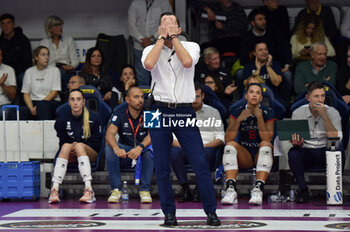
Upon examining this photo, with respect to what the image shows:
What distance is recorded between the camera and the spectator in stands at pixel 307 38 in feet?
35.4

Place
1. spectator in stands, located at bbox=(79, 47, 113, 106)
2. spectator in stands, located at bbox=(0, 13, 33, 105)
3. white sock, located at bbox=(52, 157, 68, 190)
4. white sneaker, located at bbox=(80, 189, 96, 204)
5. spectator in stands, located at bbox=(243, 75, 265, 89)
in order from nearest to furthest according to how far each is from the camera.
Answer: white sneaker, located at bbox=(80, 189, 96, 204)
white sock, located at bbox=(52, 157, 68, 190)
spectator in stands, located at bbox=(243, 75, 265, 89)
spectator in stands, located at bbox=(79, 47, 113, 106)
spectator in stands, located at bbox=(0, 13, 33, 105)

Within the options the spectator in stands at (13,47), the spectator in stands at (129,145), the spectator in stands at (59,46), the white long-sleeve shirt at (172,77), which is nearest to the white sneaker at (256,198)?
the spectator in stands at (129,145)

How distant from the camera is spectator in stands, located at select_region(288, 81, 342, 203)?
8.35 m

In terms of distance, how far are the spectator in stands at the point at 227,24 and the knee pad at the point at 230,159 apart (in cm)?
312

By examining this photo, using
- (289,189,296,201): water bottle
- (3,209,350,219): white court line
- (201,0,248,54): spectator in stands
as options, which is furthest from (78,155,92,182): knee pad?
(201,0,248,54): spectator in stands

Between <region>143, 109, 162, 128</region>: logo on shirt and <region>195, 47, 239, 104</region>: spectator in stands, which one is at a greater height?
<region>195, 47, 239, 104</region>: spectator in stands

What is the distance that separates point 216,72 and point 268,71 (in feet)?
2.63

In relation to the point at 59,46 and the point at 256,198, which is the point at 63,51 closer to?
the point at 59,46

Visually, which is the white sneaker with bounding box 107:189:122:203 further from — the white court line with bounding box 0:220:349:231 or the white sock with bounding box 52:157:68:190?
the white court line with bounding box 0:220:349:231

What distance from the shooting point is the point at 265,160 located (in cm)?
834

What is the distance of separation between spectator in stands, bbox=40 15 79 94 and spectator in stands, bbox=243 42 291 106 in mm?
2989

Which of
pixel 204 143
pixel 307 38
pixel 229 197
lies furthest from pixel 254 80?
pixel 229 197

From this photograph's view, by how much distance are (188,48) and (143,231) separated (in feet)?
5.42

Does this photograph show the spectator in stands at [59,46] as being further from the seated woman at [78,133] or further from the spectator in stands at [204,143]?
the spectator in stands at [204,143]
